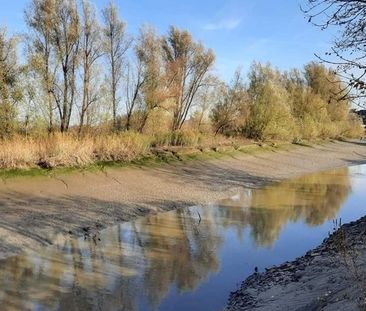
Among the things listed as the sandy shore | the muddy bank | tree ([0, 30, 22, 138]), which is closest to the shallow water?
the muddy bank

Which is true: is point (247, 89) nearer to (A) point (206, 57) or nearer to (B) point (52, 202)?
(A) point (206, 57)

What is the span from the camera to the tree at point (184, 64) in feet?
110

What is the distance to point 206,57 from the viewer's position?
119 ft

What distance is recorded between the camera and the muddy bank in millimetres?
5288

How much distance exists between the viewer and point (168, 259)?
9859 mm

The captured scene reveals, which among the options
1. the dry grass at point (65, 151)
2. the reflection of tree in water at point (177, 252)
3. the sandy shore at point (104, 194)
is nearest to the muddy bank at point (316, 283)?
the reflection of tree in water at point (177, 252)

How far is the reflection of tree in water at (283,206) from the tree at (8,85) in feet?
33.8

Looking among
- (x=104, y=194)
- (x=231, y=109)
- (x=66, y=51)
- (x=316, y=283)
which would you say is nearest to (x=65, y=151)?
(x=104, y=194)

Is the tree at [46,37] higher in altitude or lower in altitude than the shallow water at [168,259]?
higher

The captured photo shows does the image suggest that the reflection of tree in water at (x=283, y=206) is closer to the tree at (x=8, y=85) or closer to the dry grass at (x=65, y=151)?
the dry grass at (x=65, y=151)

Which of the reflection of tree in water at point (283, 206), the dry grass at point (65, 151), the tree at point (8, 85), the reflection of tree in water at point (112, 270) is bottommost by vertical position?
the reflection of tree in water at point (112, 270)

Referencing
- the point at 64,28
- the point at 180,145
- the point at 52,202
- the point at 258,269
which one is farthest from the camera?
the point at 180,145

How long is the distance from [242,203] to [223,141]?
15481 millimetres

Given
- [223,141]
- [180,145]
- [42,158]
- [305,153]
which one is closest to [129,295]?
[42,158]
